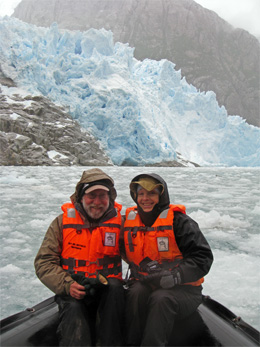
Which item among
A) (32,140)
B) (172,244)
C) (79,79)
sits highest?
(79,79)

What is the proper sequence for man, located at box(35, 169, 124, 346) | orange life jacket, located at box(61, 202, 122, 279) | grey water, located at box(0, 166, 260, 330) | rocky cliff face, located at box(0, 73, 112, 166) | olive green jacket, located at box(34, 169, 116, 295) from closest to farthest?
1. man, located at box(35, 169, 124, 346)
2. olive green jacket, located at box(34, 169, 116, 295)
3. orange life jacket, located at box(61, 202, 122, 279)
4. grey water, located at box(0, 166, 260, 330)
5. rocky cliff face, located at box(0, 73, 112, 166)

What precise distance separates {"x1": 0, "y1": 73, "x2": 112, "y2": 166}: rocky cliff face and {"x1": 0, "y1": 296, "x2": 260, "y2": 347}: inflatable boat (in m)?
19.4

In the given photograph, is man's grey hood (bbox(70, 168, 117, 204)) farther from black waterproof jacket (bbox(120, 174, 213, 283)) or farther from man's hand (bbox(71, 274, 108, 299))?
man's hand (bbox(71, 274, 108, 299))

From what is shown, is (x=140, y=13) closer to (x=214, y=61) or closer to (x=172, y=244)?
(x=214, y=61)

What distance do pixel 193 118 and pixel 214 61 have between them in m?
52.5

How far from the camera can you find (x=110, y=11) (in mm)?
76938

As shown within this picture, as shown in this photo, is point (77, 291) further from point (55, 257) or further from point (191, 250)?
point (191, 250)

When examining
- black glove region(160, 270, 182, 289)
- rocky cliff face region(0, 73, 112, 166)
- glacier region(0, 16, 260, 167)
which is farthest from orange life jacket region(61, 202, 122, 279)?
glacier region(0, 16, 260, 167)

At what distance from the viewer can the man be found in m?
1.39

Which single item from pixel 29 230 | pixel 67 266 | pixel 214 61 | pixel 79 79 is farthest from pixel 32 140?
pixel 214 61

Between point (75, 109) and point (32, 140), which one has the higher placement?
point (75, 109)

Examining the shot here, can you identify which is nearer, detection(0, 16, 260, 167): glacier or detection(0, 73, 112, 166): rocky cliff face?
detection(0, 73, 112, 166): rocky cliff face

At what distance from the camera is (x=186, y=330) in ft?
4.95

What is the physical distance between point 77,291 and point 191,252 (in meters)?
0.58
